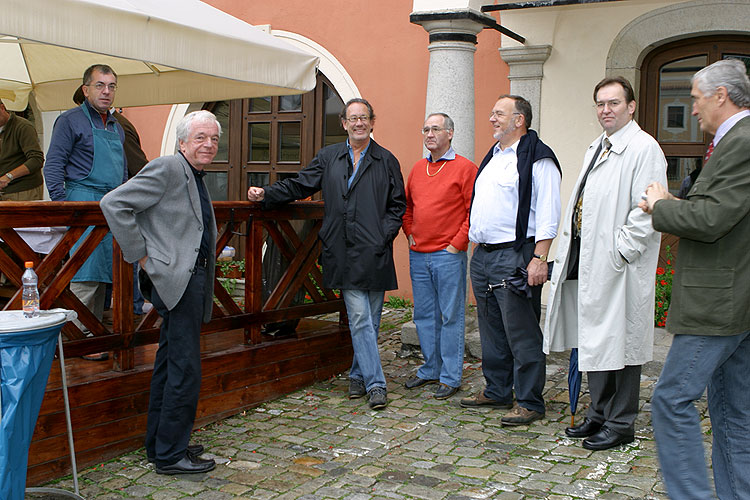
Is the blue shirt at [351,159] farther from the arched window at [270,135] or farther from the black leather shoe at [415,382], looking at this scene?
the arched window at [270,135]

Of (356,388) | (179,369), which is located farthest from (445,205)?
(179,369)

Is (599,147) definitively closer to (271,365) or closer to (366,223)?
(366,223)

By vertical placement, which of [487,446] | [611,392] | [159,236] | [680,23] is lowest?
[487,446]

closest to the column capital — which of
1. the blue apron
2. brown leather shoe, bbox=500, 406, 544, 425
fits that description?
the blue apron

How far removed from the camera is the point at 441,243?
5766mm

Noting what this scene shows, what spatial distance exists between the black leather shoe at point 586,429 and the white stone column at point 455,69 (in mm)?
2698

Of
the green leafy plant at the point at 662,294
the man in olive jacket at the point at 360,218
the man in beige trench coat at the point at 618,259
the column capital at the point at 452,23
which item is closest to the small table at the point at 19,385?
the man in olive jacket at the point at 360,218

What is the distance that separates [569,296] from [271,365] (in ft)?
7.16

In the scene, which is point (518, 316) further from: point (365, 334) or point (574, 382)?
point (365, 334)

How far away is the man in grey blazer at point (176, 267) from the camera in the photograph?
422 centimetres

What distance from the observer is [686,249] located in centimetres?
355

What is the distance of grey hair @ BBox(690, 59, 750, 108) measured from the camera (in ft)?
11.3

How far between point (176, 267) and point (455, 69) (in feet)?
11.3

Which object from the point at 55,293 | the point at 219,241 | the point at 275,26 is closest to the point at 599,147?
the point at 219,241
